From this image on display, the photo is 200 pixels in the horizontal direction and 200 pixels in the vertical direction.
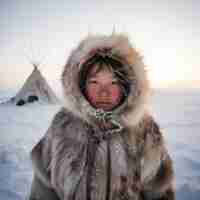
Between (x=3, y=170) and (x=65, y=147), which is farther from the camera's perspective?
(x=3, y=170)

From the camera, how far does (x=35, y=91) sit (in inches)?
278

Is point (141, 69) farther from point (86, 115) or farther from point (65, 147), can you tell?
point (65, 147)

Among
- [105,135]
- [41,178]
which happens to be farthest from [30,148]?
[105,135]

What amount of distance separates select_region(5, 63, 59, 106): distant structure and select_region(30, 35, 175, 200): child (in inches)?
232

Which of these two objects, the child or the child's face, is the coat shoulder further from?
the child's face

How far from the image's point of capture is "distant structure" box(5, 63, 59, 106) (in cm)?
681

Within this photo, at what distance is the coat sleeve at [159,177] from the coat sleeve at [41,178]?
370mm

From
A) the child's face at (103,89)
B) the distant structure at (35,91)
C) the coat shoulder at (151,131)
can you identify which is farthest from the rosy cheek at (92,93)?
the distant structure at (35,91)

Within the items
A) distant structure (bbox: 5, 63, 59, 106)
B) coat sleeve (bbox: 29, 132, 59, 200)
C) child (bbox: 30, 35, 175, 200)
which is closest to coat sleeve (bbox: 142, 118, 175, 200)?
child (bbox: 30, 35, 175, 200)

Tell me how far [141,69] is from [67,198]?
22.0 inches

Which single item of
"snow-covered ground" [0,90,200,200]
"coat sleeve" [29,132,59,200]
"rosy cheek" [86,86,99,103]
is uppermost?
"rosy cheek" [86,86,99,103]

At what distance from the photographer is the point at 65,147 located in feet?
Answer: 3.37

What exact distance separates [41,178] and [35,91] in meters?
6.18

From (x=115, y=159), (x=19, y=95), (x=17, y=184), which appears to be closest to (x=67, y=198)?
(x=115, y=159)
